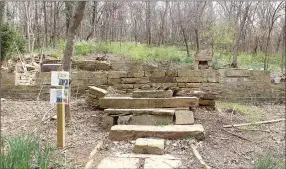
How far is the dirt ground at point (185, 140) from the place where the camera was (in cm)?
377

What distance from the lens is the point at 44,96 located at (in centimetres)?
781

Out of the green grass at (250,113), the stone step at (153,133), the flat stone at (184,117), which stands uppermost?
the flat stone at (184,117)

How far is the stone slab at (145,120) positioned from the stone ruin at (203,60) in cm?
353

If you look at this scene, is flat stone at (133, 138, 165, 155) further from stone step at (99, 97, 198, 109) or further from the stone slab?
stone step at (99, 97, 198, 109)

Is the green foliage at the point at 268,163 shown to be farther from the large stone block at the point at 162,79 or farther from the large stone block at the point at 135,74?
the large stone block at the point at 135,74

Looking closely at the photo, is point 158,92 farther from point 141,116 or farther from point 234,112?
point 234,112

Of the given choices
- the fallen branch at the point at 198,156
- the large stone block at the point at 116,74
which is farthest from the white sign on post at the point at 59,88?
the large stone block at the point at 116,74

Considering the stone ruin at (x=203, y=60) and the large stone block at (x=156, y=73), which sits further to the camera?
the stone ruin at (x=203, y=60)

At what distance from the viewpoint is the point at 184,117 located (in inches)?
200

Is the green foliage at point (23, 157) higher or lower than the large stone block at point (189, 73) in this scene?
lower

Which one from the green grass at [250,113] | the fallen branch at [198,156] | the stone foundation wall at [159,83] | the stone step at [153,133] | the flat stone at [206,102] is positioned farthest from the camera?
the stone foundation wall at [159,83]

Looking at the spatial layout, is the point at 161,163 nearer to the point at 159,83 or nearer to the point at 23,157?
the point at 23,157

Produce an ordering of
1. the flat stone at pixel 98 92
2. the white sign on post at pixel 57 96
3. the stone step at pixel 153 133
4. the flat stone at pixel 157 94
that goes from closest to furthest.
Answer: the white sign on post at pixel 57 96, the stone step at pixel 153 133, the flat stone at pixel 157 94, the flat stone at pixel 98 92

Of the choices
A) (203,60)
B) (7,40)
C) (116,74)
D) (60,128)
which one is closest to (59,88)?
(60,128)
